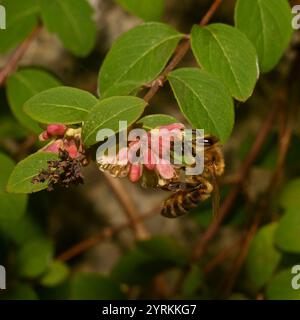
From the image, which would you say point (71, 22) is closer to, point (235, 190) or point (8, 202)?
point (8, 202)

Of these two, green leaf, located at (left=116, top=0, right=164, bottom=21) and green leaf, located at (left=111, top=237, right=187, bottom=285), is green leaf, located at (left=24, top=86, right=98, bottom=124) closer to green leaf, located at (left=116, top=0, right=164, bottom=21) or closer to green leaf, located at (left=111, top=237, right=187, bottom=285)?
green leaf, located at (left=116, top=0, right=164, bottom=21)

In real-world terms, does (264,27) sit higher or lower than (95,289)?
higher

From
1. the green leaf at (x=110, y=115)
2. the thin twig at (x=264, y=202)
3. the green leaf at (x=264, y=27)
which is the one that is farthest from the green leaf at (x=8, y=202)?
the thin twig at (x=264, y=202)

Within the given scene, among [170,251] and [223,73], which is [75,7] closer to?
[223,73]

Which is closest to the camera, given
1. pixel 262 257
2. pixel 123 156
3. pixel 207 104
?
pixel 123 156

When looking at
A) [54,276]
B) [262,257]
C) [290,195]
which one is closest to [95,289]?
[54,276]

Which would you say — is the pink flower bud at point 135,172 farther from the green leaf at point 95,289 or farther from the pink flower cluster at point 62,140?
the green leaf at point 95,289
